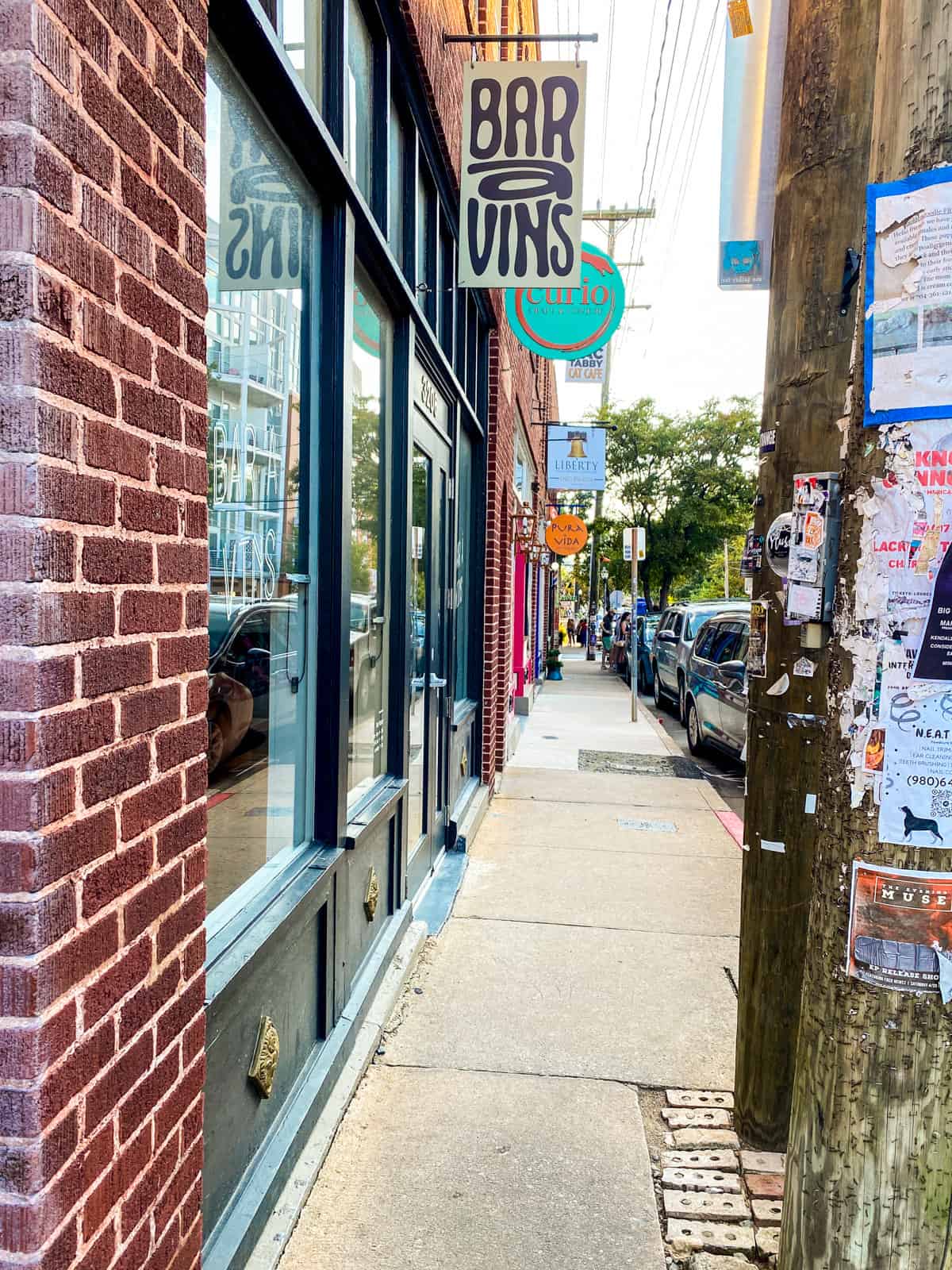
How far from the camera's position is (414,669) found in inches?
205

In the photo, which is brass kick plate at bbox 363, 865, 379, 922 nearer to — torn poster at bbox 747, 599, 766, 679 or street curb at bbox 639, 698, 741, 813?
torn poster at bbox 747, 599, 766, 679

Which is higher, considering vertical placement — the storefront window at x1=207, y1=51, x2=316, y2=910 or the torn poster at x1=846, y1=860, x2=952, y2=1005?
the storefront window at x1=207, y1=51, x2=316, y2=910

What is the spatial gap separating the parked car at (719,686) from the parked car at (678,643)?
44 cm

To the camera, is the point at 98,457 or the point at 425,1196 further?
the point at 425,1196

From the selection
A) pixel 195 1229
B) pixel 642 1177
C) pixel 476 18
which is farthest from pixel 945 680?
pixel 476 18

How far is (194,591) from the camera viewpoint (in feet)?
6.25

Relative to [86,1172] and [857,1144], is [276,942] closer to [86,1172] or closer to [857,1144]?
[86,1172]

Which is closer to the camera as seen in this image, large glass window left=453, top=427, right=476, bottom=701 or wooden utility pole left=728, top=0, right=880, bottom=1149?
wooden utility pole left=728, top=0, right=880, bottom=1149

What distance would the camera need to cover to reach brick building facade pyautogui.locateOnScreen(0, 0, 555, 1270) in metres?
1.36

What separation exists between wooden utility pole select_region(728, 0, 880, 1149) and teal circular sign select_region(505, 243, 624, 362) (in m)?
4.15

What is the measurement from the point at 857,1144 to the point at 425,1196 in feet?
5.02

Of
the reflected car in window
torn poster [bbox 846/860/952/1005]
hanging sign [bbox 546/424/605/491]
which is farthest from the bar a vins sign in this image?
hanging sign [bbox 546/424/605/491]

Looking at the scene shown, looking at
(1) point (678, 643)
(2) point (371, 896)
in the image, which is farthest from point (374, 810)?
(1) point (678, 643)

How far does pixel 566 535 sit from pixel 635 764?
25.9 ft
